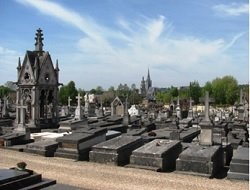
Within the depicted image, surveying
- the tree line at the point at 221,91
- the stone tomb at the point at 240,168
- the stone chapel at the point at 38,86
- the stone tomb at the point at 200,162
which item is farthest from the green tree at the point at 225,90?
the stone tomb at the point at 240,168

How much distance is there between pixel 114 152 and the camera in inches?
467

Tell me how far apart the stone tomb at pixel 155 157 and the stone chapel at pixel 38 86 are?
13643 mm

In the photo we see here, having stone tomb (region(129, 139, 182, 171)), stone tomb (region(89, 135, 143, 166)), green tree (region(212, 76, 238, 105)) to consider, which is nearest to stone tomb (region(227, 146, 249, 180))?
stone tomb (region(129, 139, 182, 171))

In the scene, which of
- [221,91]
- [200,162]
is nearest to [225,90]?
[221,91]

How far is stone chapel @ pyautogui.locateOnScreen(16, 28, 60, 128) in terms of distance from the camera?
2455 centimetres

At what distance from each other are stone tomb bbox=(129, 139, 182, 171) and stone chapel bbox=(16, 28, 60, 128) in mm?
13643

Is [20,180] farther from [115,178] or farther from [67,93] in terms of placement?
[67,93]

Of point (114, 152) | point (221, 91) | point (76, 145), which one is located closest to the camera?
point (114, 152)

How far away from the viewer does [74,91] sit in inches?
3157

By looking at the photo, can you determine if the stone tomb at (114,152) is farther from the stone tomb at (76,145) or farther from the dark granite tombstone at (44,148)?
the dark granite tombstone at (44,148)

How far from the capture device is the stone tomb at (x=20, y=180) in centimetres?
701

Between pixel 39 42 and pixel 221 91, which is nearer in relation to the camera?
pixel 39 42

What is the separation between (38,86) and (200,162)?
16.8m

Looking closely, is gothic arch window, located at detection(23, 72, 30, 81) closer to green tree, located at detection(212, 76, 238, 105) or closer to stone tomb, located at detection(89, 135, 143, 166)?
stone tomb, located at detection(89, 135, 143, 166)
